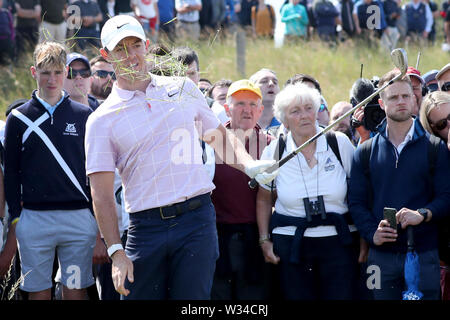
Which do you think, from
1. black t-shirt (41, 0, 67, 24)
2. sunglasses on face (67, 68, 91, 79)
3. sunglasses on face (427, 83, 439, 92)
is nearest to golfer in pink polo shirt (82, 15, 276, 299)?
sunglasses on face (67, 68, 91, 79)

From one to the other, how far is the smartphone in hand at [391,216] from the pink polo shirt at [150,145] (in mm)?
1490

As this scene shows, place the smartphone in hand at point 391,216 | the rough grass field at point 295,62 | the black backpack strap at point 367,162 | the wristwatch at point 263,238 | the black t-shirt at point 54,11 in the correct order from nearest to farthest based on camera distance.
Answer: the smartphone in hand at point 391,216 < the black backpack strap at point 367,162 < the wristwatch at point 263,238 < the black t-shirt at point 54,11 < the rough grass field at point 295,62

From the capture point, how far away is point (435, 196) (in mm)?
5609

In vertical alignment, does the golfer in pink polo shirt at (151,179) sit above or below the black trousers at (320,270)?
above

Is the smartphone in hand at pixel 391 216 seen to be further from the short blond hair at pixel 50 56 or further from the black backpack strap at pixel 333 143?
the short blond hair at pixel 50 56

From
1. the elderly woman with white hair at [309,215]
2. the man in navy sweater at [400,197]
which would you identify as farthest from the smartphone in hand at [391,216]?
the elderly woman with white hair at [309,215]

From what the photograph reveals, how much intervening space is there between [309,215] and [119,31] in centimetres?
209

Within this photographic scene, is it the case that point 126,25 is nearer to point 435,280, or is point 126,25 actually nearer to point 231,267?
point 231,267

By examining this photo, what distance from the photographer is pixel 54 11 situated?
12.4 metres

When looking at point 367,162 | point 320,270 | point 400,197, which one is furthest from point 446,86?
point 320,270

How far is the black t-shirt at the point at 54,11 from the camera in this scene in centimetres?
1231

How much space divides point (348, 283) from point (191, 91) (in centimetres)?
204

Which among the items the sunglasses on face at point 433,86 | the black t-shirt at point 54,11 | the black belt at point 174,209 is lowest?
the black belt at point 174,209
